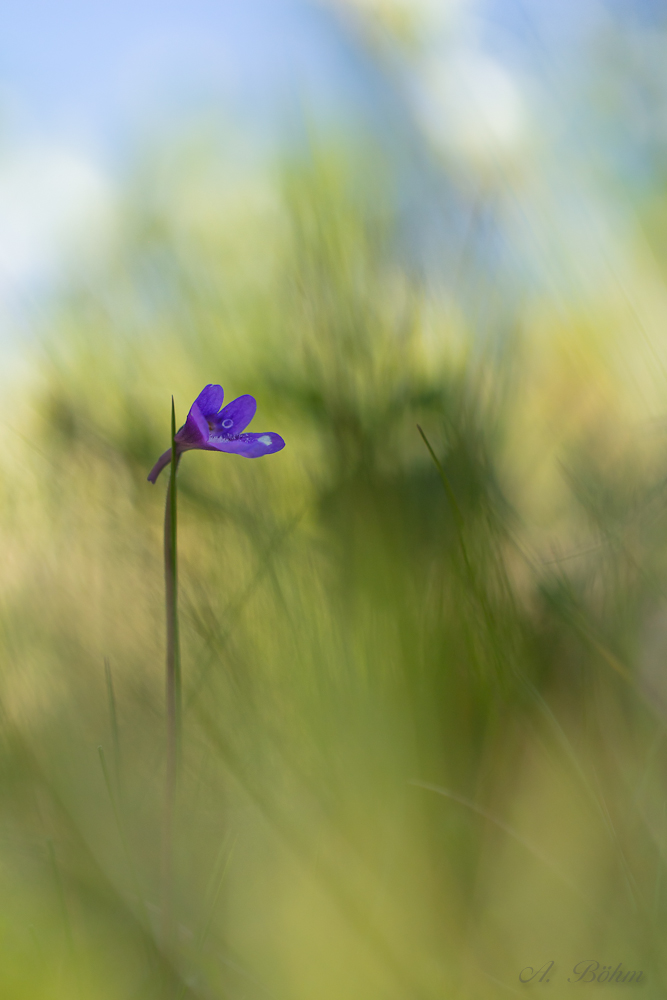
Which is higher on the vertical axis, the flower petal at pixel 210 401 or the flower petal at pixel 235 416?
the flower petal at pixel 210 401

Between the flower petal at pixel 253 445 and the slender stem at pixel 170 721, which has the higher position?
the flower petal at pixel 253 445

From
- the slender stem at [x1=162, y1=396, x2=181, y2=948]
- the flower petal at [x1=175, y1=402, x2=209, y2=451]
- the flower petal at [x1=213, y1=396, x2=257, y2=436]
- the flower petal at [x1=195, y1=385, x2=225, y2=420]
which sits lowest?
the slender stem at [x1=162, y1=396, x2=181, y2=948]

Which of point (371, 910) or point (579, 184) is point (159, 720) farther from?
point (579, 184)

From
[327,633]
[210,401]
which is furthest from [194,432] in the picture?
[327,633]

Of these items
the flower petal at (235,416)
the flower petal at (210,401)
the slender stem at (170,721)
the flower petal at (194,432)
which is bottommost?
the slender stem at (170,721)

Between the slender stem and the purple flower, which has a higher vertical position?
the purple flower
